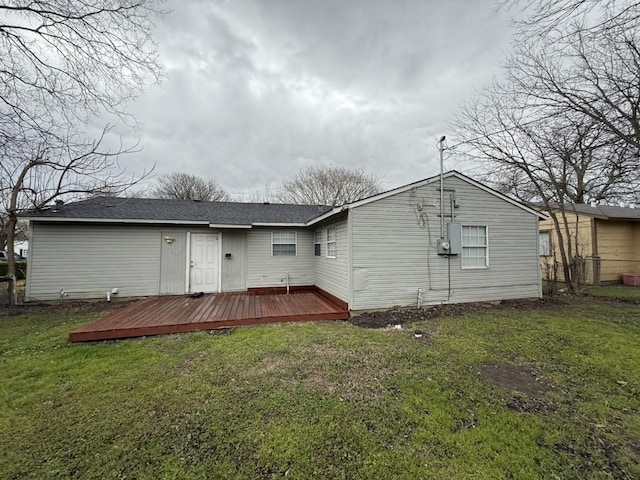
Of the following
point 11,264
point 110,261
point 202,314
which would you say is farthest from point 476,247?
point 11,264

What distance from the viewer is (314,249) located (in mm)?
9828

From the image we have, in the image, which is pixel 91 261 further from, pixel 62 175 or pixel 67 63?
pixel 67 63

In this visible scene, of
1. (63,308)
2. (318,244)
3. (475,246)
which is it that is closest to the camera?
(63,308)

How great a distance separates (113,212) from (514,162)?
14.0 m

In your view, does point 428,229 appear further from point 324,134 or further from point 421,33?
point 324,134

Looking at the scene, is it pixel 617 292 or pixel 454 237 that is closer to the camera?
pixel 454 237

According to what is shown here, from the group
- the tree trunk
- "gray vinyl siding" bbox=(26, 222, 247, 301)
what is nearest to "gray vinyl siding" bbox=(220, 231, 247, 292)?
"gray vinyl siding" bbox=(26, 222, 247, 301)

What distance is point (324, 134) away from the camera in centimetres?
1588

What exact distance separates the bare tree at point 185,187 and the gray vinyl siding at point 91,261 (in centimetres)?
1669

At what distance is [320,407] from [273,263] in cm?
695

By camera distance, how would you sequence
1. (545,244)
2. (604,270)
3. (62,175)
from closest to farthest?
(62,175)
(604,270)
(545,244)

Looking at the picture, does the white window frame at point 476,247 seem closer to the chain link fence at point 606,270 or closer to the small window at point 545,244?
the chain link fence at point 606,270

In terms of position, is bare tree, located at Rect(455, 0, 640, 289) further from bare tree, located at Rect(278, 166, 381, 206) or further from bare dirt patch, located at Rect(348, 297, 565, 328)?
bare tree, located at Rect(278, 166, 381, 206)

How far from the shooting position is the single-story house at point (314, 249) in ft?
22.0
